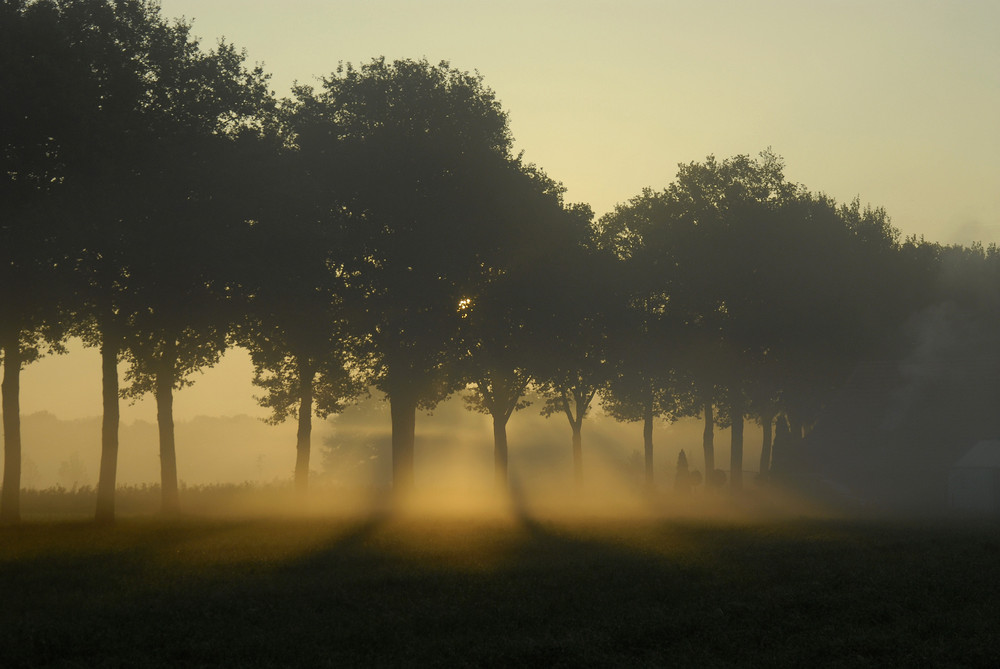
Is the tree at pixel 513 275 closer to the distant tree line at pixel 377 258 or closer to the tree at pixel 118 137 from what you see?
the distant tree line at pixel 377 258

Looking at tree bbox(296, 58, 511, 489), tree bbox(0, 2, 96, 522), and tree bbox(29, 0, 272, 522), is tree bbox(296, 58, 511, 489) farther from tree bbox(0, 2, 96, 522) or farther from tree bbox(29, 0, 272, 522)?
tree bbox(0, 2, 96, 522)

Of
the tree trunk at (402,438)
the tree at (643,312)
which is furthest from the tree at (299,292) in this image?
the tree at (643,312)

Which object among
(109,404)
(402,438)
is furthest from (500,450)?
(109,404)

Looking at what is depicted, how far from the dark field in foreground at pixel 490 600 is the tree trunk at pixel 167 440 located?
13.8 metres

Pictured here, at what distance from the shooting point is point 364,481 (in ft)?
404

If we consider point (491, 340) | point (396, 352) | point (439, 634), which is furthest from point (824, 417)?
point (439, 634)

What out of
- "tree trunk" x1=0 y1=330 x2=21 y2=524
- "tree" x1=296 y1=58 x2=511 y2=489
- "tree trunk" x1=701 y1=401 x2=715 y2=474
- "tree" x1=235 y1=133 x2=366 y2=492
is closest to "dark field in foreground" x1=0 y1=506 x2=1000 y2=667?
"tree trunk" x1=0 y1=330 x2=21 y2=524

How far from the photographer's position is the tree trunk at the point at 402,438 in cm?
4700

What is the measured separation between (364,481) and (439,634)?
357 ft

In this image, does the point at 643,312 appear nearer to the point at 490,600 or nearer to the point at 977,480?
the point at 977,480

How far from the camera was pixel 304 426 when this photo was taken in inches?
1865

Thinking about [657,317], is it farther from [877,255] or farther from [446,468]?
[446,468]

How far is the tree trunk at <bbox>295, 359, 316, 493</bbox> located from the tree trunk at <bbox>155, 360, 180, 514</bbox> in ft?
19.2

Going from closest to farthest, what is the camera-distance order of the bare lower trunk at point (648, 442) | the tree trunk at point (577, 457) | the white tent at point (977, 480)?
the white tent at point (977, 480) → the tree trunk at point (577, 457) → the bare lower trunk at point (648, 442)
